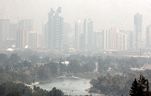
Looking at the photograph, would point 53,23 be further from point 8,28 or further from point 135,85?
point 135,85

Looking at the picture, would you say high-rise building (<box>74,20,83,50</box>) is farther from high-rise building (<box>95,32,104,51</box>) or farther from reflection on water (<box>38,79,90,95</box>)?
reflection on water (<box>38,79,90,95</box>)

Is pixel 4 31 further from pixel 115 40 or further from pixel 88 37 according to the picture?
pixel 115 40

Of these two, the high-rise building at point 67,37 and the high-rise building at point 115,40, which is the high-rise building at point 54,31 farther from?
the high-rise building at point 115,40

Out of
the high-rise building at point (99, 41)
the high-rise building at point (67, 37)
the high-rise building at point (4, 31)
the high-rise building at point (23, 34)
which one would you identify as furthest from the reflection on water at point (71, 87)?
the high-rise building at point (67, 37)

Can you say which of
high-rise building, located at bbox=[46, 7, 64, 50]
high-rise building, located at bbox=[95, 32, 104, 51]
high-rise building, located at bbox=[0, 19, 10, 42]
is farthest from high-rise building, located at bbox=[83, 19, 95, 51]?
high-rise building, located at bbox=[0, 19, 10, 42]

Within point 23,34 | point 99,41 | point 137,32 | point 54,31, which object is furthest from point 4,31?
point 137,32

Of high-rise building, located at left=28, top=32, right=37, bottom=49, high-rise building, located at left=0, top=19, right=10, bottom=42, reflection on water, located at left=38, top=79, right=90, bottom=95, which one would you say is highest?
high-rise building, located at left=0, top=19, right=10, bottom=42

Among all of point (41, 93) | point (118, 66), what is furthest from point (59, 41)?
point (41, 93)
